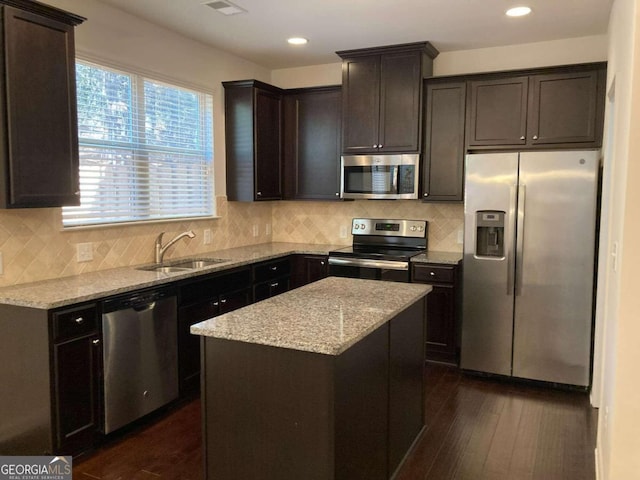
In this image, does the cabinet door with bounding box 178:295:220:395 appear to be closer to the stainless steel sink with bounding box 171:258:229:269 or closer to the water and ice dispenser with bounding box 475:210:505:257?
the stainless steel sink with bounding box 171:258:229:269

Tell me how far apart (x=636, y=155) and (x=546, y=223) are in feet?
6.26

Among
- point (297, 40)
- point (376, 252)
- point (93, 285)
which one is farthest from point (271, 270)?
point (297, 40)

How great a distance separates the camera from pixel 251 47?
15.2 feet

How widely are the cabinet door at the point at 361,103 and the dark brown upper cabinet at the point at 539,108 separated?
827 mm

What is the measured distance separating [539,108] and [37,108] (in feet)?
11.5

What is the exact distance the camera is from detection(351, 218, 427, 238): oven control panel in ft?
16.1

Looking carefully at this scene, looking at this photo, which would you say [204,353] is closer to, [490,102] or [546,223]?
[546,223]

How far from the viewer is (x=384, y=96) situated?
460 centimetres

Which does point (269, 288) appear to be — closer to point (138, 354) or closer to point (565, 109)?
point (138, 354)

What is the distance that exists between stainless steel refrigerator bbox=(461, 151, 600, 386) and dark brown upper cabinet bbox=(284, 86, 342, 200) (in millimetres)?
1468

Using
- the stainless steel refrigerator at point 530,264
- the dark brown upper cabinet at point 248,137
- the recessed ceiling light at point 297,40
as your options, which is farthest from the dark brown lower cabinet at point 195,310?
the recessed ceiling light at point 297,40

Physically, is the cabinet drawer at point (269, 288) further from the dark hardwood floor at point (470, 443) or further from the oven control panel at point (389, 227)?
the dark hardwood floor at point (470, 443)

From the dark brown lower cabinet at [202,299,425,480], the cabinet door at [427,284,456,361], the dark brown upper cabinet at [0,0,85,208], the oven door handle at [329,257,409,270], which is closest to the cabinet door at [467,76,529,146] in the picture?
the oven door handle at [329,257,409,270]

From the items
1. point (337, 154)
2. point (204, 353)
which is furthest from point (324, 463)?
point (337, 154)
